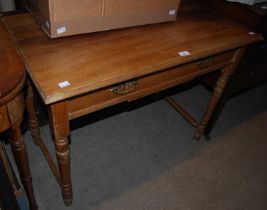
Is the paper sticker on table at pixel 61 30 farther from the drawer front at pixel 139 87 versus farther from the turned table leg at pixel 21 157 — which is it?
the turned table leg at pixel 21 157

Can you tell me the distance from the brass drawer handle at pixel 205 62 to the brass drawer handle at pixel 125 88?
13.3 inches

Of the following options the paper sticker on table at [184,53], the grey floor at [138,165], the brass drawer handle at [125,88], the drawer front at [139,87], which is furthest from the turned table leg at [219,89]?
the brass drawer handle at [125,88]

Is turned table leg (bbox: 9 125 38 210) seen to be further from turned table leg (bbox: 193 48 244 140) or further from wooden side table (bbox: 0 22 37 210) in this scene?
turned table leg (bbox: 193 48 244 140)

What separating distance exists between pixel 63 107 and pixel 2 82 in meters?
0.22

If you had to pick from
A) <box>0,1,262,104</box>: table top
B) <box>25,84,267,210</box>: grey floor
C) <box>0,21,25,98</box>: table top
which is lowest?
<box>25,84,267,210</box>: grey floor

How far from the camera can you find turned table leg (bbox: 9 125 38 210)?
0.85 meters

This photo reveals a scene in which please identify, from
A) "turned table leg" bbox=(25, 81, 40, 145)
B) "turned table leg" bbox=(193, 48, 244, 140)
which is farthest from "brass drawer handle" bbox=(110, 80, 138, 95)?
"turned table leg" bbox=(193, 48, 244, 140)

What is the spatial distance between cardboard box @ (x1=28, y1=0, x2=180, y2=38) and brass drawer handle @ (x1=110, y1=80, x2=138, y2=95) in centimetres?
24

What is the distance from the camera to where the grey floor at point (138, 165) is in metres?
1.36

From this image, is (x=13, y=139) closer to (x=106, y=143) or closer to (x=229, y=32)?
(x=106, y=143)

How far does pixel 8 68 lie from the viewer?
2.35 feet

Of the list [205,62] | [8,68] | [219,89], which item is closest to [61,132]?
[8,68]

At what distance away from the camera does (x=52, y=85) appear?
30.7 inches

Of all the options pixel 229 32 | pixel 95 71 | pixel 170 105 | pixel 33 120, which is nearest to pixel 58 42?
pixel 95 71
